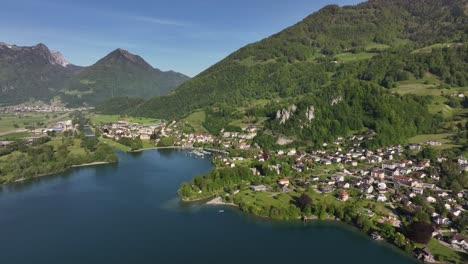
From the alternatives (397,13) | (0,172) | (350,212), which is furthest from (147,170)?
(397,13)

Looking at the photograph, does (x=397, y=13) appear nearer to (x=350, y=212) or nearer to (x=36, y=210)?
(x=350, y=212)

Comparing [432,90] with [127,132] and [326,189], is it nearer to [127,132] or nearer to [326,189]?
[326,189]

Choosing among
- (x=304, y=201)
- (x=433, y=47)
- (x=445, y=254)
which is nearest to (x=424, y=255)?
(x=445, y=254)

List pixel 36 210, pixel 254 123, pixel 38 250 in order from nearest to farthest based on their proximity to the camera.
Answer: pixel 38 250
pixel 36 210
pixel 254 123

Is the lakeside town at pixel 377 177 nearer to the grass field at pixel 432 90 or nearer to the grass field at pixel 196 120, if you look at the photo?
the grass field at pixel 432 90

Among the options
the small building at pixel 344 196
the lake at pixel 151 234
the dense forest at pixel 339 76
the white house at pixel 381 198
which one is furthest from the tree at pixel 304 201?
the dense forest at pixel 339 76

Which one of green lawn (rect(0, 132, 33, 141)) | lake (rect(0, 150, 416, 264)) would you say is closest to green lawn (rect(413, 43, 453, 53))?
lake (rect(0, 150, 416, 264))
